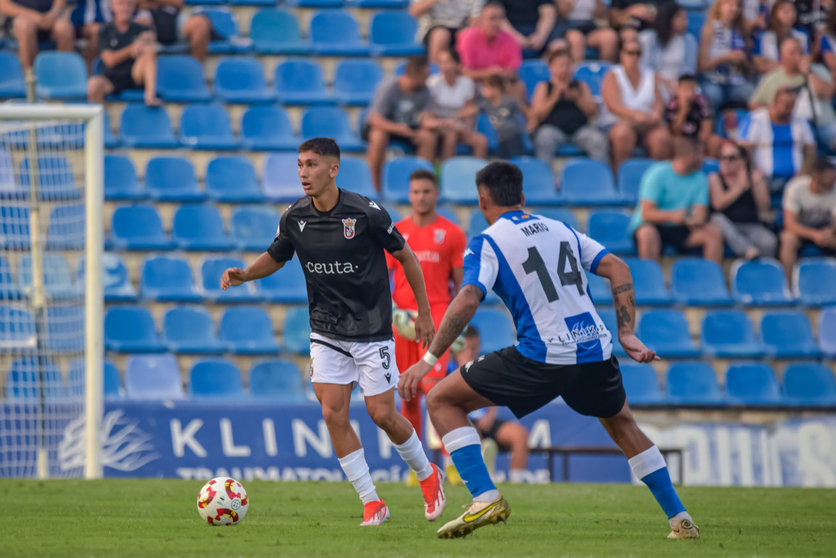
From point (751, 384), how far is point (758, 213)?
99.5 inches

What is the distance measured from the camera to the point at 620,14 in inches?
723

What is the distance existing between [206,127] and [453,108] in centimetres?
336

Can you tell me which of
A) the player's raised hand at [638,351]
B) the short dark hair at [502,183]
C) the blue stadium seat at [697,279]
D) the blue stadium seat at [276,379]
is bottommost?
the blue stadium seat at [276,379]

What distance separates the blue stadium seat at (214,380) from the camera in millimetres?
14531

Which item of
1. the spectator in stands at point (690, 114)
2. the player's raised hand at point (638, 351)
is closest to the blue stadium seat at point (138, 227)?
the spectator in stands at point (690, 114)

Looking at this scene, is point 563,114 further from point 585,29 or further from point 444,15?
point 444,15

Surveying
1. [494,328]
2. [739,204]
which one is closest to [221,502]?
[494,328]

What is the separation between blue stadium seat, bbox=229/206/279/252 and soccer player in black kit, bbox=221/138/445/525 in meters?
7.91

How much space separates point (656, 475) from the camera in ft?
23.4

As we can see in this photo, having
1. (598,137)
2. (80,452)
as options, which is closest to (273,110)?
(598,137)

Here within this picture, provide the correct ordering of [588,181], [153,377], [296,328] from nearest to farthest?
[153,377], [296,328], [588,181]

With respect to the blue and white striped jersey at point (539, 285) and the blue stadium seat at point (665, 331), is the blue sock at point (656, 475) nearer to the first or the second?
the blue and white striped jersey at point (539, 285)

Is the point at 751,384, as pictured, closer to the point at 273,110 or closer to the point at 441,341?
the point at 273,110

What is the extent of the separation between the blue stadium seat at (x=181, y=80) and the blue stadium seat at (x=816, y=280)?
8.25 metres
